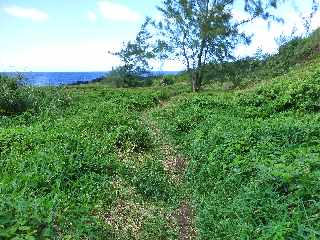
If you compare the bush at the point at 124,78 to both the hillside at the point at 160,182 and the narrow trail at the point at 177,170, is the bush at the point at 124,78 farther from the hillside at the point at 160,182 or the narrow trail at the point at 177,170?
the hillside at the point at 160,182

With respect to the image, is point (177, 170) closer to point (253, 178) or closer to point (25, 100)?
point (253, 178)

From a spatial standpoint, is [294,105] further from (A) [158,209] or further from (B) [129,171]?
(A) [158,209]

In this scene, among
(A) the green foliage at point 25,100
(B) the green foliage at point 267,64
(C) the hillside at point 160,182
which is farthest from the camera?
(B) the green foliage at point 267,64

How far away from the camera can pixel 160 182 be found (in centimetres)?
1076

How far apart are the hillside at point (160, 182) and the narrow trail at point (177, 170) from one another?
0.10 feet

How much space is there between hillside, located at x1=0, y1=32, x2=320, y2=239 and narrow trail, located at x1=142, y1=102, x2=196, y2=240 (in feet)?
0.10

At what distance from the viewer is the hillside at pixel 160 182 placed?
7.19 metres

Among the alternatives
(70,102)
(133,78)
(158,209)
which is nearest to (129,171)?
(158,209)

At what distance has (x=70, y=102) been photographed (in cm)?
2538

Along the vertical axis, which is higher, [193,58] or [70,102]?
[193,58]

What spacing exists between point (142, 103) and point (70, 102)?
13.4 ft

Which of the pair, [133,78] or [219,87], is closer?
[219,87]

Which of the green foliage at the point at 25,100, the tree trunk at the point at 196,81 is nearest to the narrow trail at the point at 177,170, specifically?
the green foliage at the point at 25,100

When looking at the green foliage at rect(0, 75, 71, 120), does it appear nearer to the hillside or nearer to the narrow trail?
the narrow trail
